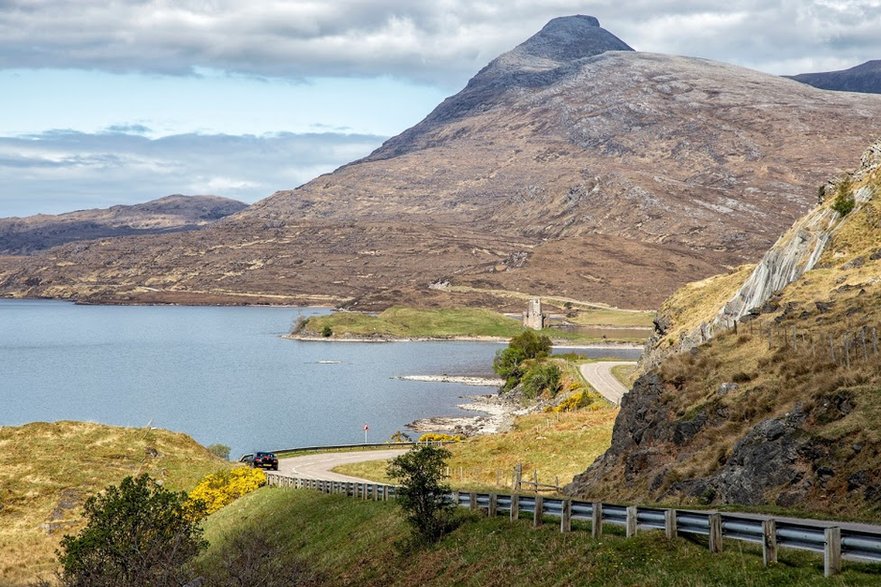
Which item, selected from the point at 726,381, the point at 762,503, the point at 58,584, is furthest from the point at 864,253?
the point at 58,584

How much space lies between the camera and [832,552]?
1770cm

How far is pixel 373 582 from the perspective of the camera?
102 feet

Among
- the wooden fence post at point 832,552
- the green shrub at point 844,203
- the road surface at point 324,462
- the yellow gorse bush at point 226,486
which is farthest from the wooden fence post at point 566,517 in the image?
the green shrub at point 844,203

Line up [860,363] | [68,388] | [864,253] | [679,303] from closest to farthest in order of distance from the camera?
[860,363] < [864,253] < [679,303] < [68,388]

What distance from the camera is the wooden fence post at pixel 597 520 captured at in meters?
24.3

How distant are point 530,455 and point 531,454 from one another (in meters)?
0.23

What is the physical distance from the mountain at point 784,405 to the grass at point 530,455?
1181cm

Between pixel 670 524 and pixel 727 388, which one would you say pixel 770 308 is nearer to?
pixel 727 388

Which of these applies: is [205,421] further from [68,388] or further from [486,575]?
[486,575]

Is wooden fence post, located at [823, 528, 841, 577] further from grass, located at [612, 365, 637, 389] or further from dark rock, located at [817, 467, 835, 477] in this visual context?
grass, located at [612, 365, 637, 389]

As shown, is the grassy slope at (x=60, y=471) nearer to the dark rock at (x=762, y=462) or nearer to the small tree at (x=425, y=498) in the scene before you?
the small tree at (x=425, y=498)

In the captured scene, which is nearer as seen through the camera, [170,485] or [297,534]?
[297,534]

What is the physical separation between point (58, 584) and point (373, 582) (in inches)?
809

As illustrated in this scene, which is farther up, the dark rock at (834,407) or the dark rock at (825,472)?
the dark rock at (834,407)
